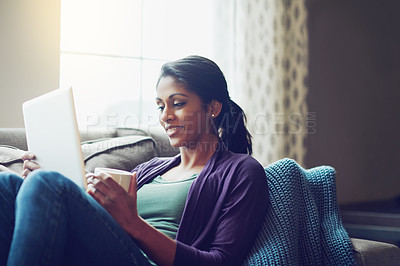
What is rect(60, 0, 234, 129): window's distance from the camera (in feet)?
9.25

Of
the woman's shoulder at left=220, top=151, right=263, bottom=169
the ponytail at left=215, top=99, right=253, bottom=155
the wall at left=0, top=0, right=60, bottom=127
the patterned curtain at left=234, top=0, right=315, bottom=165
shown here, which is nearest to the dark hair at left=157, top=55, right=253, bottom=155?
the ponytail at left=215, top=99, right=253, bottom=155

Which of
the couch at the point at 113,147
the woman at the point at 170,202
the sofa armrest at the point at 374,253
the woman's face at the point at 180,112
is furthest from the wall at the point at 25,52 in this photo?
the sofa armrest at the point at 374,253

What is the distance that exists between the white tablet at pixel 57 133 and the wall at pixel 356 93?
285 cm

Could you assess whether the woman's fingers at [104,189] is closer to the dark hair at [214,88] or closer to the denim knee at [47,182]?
the denim knee at [47,182]

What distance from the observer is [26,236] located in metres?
0.88

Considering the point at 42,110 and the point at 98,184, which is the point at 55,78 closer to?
the point at 42,110

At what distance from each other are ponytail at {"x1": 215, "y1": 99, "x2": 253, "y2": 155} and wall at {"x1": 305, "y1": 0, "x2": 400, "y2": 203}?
7.54 ft

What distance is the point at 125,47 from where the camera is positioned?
119 inches

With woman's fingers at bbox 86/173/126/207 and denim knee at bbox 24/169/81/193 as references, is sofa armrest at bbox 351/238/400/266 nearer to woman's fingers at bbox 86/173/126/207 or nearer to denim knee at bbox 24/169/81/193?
woman's fingers at bbox 86/173/126/207

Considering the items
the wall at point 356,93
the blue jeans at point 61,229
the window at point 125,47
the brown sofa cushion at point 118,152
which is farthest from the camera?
the wall at point 356,93

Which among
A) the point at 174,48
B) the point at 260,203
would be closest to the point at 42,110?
the point at 260,203

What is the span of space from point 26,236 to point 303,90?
309 cm

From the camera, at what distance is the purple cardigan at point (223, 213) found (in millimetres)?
1138

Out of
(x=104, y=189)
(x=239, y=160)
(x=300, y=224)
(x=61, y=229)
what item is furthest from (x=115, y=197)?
(x=300, y=224)
